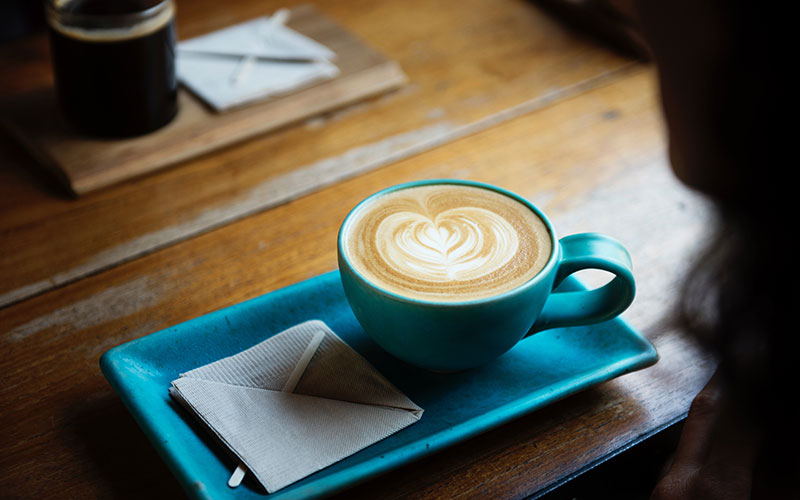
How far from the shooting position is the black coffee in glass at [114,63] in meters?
1.00

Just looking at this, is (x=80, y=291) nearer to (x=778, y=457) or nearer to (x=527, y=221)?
(x=527, y=221)

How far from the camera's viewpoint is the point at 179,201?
1044mm

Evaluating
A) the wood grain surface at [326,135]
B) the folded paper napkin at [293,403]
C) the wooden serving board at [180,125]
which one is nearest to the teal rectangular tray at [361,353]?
the folded paper napkin at [293,403]

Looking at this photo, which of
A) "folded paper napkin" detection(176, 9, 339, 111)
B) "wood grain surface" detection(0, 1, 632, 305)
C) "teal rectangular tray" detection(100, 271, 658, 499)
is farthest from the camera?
"folded paper napkin" detection(176, 9, 339, 111)

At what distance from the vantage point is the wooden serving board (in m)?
1.06

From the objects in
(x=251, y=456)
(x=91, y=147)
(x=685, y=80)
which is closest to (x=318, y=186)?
(x=91, y=147)

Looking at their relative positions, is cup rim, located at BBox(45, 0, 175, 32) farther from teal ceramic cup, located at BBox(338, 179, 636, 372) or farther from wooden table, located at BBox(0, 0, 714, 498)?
teal ceramic cup, located at BBox(338, 179, 636, 372)

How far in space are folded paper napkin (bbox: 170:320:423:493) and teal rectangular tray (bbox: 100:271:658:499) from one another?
1 centimetres

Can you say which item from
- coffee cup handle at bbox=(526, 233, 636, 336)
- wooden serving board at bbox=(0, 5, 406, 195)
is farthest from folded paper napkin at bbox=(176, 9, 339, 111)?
coffee cup handle at bbox=(526, 233, 636, 336)

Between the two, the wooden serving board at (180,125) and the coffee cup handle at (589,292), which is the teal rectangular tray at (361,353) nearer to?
the coffee cup handle at (589,292)

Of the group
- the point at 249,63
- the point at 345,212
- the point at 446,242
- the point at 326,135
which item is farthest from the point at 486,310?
the point at 249,63

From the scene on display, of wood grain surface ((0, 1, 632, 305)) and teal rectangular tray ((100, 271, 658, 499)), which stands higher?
teal rectangular tray ((100, 271, 658, 499))

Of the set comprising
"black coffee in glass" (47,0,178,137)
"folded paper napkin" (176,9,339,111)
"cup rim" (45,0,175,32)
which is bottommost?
"folded paper napkin" (176,9,339,111)

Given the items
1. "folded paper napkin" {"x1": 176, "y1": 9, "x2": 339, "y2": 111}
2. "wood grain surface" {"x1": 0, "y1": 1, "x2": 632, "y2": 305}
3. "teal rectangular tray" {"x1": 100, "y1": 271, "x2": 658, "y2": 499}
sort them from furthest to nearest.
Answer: "folded paper napkin" {"x1": 176, "y1": 9, "x2": 339, "y2": 111}, "wood grain surface" {"x1": 0, "y1": 1, "x2": 632, "y2": 305}, "teal rectangular tray" {"x1": 100, "y1": 271, "x2": 658, "y2": 499}
